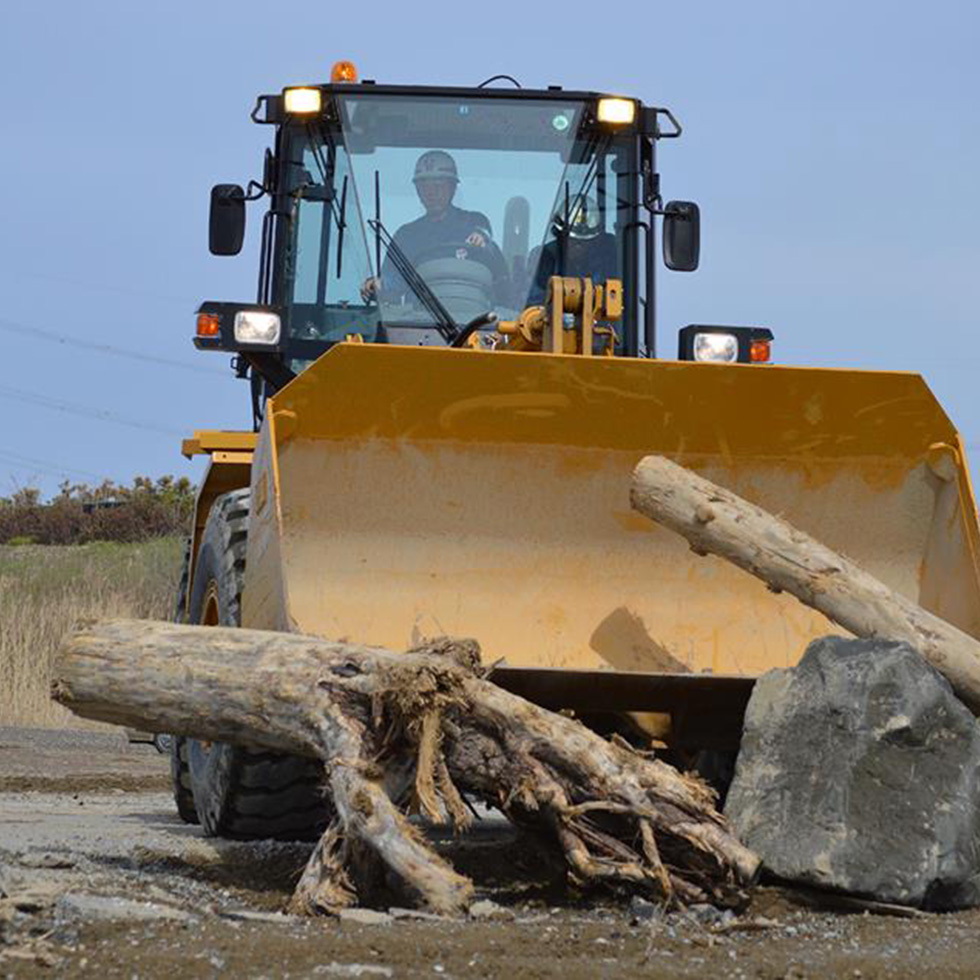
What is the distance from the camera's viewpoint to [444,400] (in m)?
5.75

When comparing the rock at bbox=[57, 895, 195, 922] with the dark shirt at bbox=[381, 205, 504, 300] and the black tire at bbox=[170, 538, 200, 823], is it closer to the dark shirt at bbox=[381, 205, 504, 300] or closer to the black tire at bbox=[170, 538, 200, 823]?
the black tire at bbox=[170, 538, 200, 823]

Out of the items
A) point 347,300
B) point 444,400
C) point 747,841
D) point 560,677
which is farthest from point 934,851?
point 347,300

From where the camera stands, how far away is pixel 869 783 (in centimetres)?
469

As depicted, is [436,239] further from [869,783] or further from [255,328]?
[869,783]

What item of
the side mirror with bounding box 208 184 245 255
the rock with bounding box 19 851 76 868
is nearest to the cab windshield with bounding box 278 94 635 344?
the side mirror with bounding box 208 184 245 255

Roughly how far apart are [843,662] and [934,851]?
50 cm

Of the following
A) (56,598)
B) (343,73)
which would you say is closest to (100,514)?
(56,598)

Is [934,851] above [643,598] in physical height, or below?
below

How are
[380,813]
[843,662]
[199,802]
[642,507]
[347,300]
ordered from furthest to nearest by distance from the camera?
[347,300], [199,802], [642,507], [843,662], [380,813]

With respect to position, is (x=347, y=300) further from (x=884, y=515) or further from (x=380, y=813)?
(x=380, y=813)

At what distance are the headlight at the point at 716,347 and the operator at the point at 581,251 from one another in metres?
0.56

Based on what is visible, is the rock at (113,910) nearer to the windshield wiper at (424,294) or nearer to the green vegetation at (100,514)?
the windshield wiper at (424,294)

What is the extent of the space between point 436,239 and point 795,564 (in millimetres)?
2341

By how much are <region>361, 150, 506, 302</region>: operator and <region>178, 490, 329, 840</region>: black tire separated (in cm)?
122
